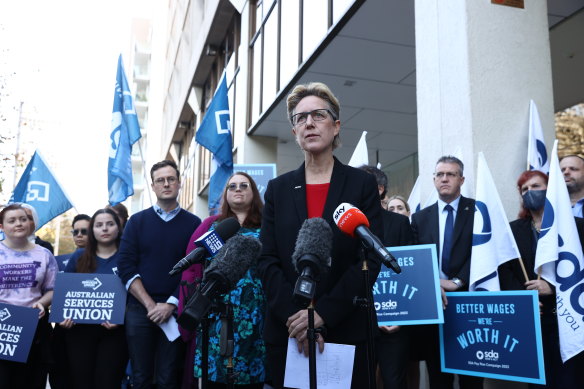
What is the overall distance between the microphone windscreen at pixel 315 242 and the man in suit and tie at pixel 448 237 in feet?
7.61

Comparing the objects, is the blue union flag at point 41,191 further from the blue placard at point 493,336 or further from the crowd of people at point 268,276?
the blue placard at point 493,336

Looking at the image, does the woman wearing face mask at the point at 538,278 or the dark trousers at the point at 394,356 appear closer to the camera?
the woman wearing face mask at the point at 538,278

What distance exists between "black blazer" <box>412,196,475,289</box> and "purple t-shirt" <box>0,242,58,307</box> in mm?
3609

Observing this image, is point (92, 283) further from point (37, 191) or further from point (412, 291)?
point (412, 291)

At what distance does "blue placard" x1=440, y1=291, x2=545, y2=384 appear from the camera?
3.64 m

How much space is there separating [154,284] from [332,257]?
2.59m

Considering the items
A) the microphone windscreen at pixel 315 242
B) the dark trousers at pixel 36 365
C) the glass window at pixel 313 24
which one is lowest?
the dark trousers at pixel 36 365

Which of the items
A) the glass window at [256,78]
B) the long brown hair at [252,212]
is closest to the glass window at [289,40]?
the glass window at [256,78]

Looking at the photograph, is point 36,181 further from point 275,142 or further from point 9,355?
point 275,142

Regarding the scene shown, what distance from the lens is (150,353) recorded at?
469 cm

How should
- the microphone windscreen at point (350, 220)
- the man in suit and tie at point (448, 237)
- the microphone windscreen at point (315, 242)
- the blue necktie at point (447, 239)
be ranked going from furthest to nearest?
1. the blue necktie at point (447, 239)
2. the man in suit and tie at point (448, 237)
3. the microphone windscreen at point (350, 220)
4. the microphone windscreen at point (315, 242)

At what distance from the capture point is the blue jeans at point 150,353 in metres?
4.60

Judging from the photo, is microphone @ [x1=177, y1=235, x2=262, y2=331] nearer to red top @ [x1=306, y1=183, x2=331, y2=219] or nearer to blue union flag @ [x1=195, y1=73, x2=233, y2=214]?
red top @ [x1=306, y1=183, x2=331, y2=219]

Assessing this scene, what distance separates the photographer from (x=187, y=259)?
9.46 feet
